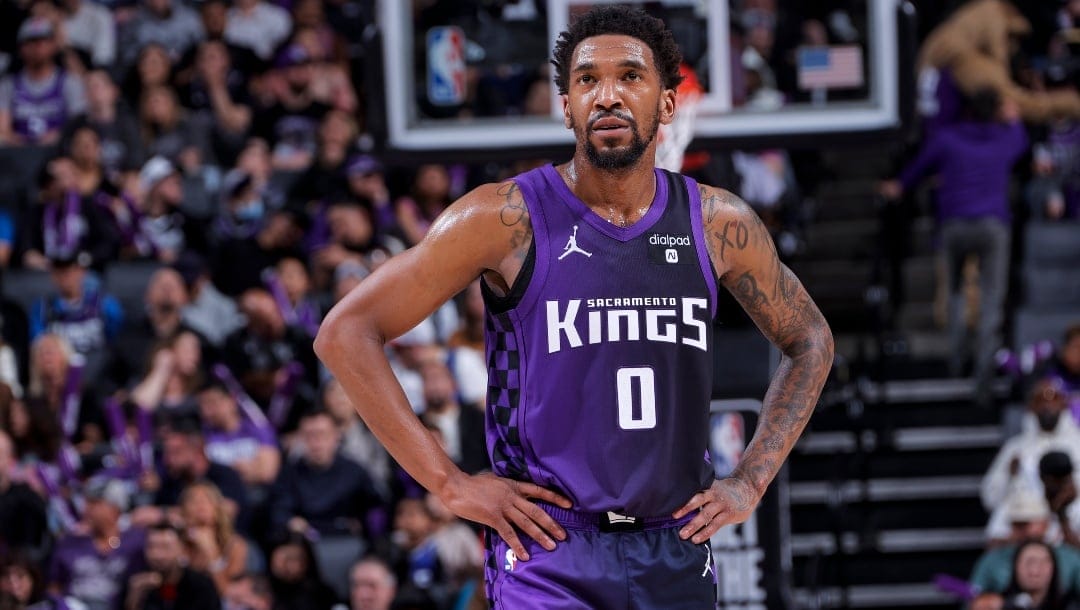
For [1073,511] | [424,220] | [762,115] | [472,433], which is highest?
[762,115]

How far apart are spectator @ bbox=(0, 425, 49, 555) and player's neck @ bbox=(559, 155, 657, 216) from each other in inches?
240

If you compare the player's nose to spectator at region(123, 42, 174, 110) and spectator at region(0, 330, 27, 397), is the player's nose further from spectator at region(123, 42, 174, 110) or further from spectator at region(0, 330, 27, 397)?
spectator at region(123, 42, 174, 110)

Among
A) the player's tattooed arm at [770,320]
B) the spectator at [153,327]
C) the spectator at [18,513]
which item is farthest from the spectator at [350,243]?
the player's tattooed arm at [770,320]

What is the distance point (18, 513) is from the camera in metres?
9.55

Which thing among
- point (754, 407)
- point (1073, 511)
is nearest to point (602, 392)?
point (754, 407)

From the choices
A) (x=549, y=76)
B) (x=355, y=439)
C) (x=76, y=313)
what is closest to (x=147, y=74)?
(x=76, y=313)

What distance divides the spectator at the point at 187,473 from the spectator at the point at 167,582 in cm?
55

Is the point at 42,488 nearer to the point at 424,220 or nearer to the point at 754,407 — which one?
the point at 424,220

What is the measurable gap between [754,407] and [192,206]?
584 cm

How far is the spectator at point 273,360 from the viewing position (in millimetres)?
10742

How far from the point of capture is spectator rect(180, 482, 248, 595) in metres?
9.25

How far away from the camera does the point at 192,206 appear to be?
12.2m

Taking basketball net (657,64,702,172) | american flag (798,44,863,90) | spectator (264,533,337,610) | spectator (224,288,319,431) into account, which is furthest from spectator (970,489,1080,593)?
spectator (224,288,319,431)

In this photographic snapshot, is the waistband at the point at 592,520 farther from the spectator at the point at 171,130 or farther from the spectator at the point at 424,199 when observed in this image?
the spectator at the point at 171,130
